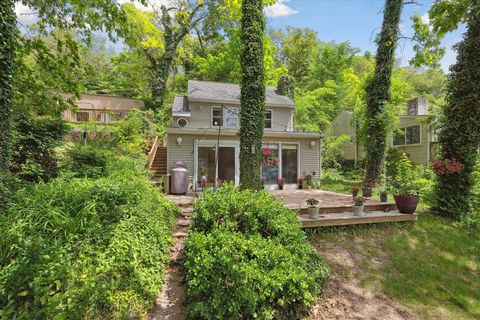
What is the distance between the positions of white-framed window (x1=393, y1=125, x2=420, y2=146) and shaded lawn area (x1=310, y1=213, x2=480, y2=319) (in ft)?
35.8

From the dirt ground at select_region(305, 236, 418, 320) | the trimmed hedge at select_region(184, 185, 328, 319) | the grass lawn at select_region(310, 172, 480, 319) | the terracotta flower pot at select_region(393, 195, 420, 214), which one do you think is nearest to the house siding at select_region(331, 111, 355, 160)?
the terracotta flower pot at select_region(393, 195, 420, 214)

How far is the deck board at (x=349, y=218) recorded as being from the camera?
16.2 feet

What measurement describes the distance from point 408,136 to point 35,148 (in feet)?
59.9

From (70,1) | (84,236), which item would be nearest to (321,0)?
(70,1)

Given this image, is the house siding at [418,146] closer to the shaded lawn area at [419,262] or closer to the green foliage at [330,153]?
the green foliage at [330,153]

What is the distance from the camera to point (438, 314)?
128 inches

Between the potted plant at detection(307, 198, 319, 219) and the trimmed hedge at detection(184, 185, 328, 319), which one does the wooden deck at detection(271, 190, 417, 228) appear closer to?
the potted plant at detection(307, 198, 319, 219)

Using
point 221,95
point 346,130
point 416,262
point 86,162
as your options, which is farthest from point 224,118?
point 346,130

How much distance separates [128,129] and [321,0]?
987 cm

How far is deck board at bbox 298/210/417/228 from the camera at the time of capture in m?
4.95

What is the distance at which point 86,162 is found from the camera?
5.73 m

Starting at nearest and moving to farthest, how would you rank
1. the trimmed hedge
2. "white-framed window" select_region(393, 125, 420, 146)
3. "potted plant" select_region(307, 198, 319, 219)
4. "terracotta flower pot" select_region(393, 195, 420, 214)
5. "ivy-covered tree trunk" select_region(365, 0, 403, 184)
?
the trimmed hedge → "potted plant" select_region(307, 198, 319, 219) → "terracotta flower pot" select_region(393, 195, 420, 214) → "ivy-covered tree trunk" select_region(365, 0, 403, 184) → "white-framed window" select_region(393, 125, 420, 146)

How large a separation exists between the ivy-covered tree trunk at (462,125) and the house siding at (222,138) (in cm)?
522

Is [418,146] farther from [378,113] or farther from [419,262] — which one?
[419,262]
